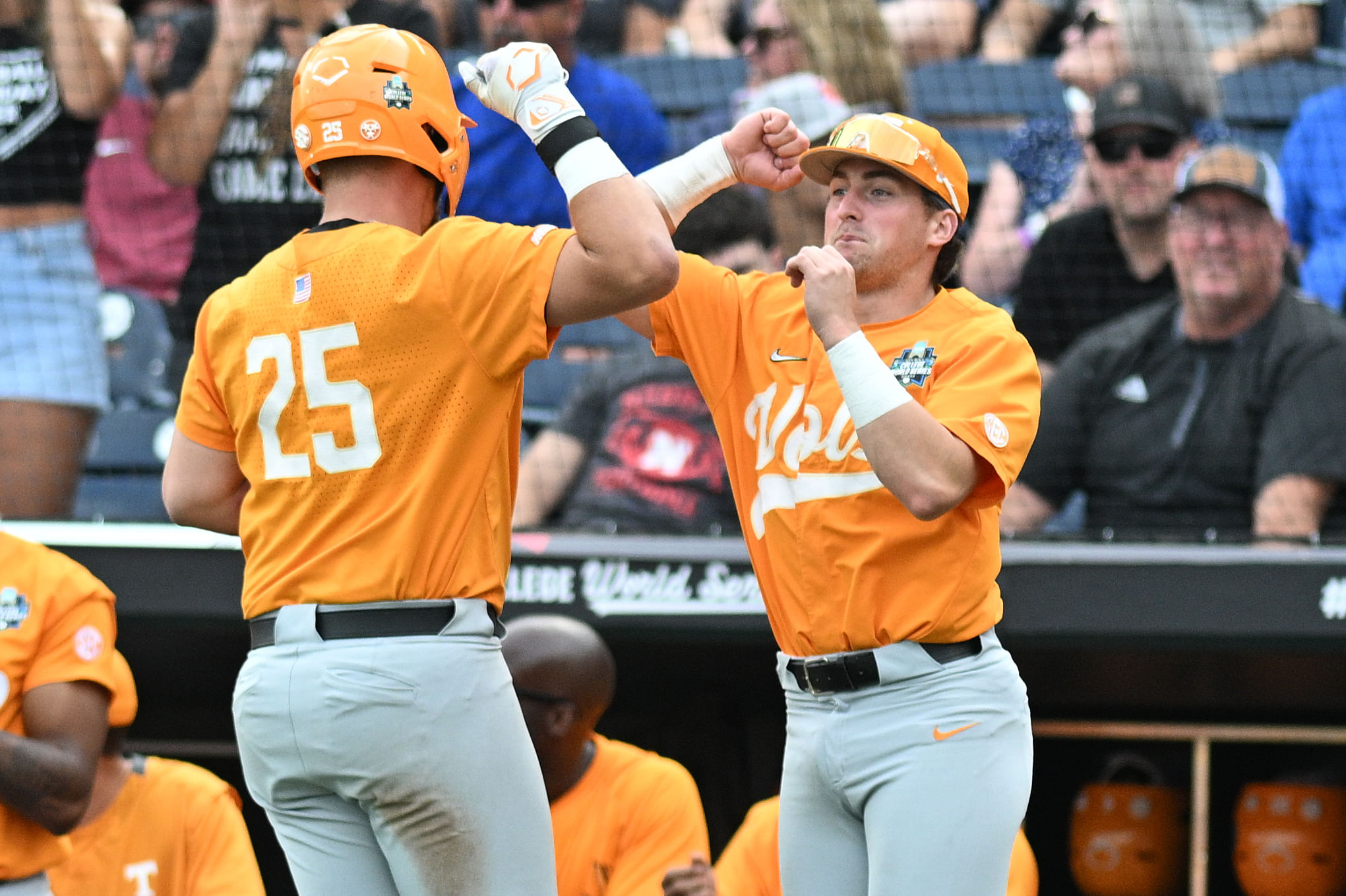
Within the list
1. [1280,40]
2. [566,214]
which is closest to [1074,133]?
[1280,40]

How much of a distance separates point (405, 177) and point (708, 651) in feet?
8.28

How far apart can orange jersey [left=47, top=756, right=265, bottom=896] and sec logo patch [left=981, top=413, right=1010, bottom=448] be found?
2210mm

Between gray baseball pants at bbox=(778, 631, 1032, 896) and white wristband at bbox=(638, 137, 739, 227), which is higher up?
white wristband at bbox=(638, 137, 739, 227)

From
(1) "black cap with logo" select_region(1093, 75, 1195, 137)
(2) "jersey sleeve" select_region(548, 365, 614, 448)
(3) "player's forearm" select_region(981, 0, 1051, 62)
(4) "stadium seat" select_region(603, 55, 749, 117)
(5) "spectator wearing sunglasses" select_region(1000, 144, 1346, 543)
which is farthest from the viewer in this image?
(3) "player's forearm" select_region(981, 0, 1051, 62)

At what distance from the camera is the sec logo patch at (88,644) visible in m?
3.43

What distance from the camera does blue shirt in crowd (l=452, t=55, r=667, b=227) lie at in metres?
5.36

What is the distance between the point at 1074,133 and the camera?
5797 millimetres

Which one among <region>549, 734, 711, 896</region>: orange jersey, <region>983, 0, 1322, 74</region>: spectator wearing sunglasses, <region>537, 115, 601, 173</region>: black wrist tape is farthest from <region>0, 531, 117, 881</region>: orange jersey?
<region>983, 0, 1322, 74</region>: spectator wearing sunglasses

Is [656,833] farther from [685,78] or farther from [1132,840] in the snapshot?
[685,78]

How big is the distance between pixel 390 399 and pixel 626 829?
6.32ft

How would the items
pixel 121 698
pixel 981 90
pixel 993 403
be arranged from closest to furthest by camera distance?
pixel 993 403
pixel 121 698
pixel 981 90

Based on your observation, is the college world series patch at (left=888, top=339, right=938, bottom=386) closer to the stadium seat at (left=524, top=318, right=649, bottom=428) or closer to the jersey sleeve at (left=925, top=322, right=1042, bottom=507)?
the jersey sleeve at (left=925, top=322, right=1042, bottom=507)

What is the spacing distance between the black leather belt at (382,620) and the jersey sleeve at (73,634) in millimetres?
1356

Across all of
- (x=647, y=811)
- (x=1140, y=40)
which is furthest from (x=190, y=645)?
(x=1140, y=40)
